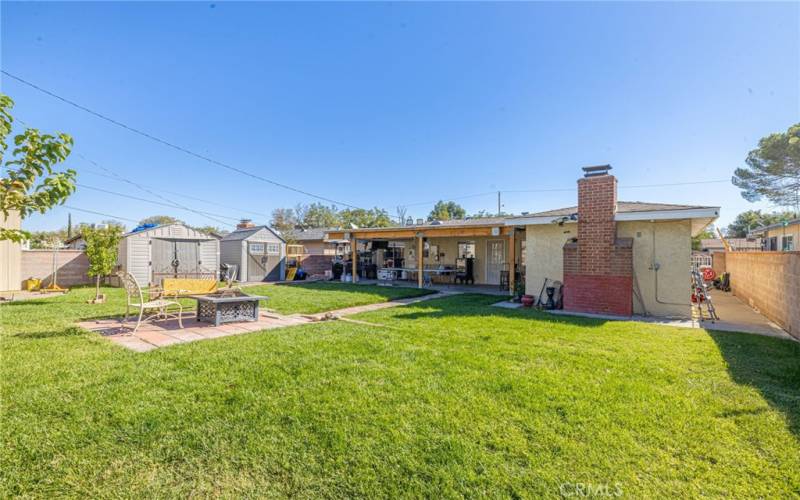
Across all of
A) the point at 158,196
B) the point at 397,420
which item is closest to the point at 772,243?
the point at 397,420

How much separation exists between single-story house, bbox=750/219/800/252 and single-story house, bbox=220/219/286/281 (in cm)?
2158

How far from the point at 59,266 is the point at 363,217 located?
32.4 m

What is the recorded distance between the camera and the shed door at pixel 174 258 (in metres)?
16.2

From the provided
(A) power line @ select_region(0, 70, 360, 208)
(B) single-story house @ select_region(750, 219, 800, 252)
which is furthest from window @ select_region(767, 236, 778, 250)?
(A) power line @ select_region(0, 70, 360, 208)

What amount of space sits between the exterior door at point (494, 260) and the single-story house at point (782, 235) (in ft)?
29.3

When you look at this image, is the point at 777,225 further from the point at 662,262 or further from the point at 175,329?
the point at 175,329

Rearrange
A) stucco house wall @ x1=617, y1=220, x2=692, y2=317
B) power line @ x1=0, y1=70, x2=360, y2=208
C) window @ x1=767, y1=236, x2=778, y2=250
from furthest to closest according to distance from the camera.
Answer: window @ x1=767, y1=236, x2=778, y2=250 < power line @ x1=0, y1=70, x2=360, y2=208 < stucco house wall @ x1=617, y1=220, x2=692, y2=317

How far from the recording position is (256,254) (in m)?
19.6

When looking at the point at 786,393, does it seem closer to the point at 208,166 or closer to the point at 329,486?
the point at 329,486

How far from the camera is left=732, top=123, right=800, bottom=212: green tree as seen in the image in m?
18.4

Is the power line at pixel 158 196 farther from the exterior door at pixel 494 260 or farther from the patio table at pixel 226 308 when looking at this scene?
the exterior door at pixel 494 260

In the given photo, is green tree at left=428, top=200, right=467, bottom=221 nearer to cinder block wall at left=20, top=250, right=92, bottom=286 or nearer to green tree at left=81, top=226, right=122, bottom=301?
cinder block wall at left=20, top=250, right=92, bottom=286

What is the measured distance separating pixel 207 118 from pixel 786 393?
1932cm

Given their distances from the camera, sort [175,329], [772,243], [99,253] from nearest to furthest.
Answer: [175,329]
[99,253]
[772,243]
